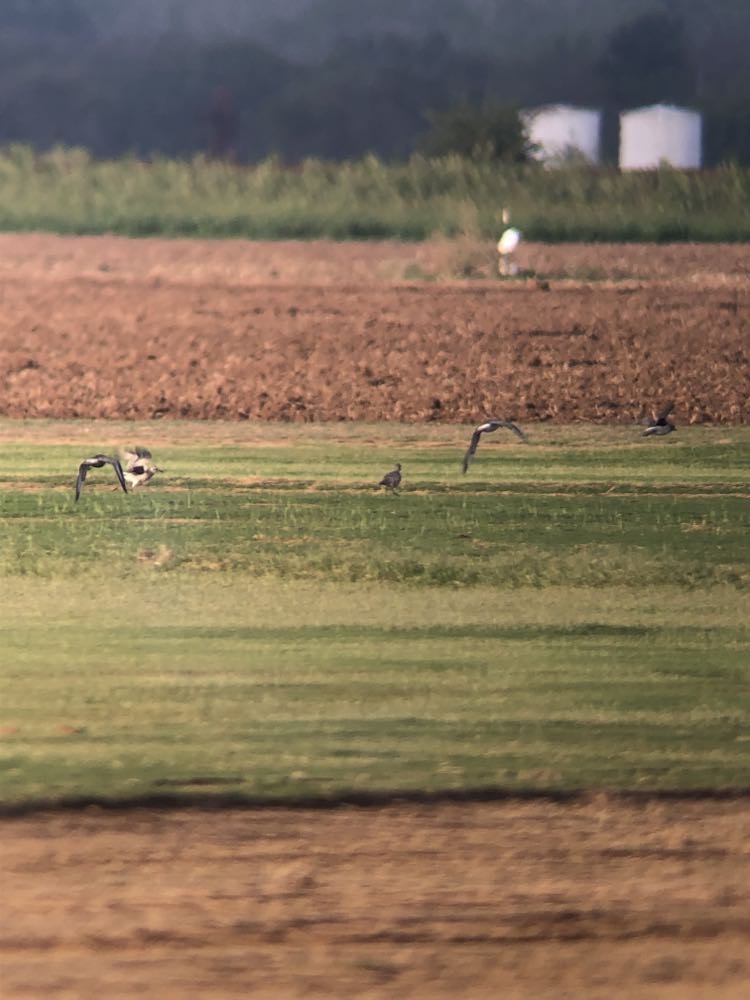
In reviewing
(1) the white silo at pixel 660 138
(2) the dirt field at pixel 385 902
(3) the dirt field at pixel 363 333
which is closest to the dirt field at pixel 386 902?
(2) the dirt field at pixel 385 902

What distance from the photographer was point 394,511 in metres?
10.3

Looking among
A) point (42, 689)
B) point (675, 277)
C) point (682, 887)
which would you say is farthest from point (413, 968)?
point (675, 277)

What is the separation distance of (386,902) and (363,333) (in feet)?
46.4

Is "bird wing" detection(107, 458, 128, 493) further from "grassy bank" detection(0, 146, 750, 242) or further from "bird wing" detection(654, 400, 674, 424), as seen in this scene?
"grassy bank" detection(0, 146, 750, 242)

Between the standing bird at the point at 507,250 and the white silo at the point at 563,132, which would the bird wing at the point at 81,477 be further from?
the white silo at the point at 563,132

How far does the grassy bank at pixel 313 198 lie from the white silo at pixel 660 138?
0.17 m

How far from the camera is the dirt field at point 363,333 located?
15.8m

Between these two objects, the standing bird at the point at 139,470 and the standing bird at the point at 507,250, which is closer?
the standing bird at the point at 139,470

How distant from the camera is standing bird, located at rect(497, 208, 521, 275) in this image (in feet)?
68.0

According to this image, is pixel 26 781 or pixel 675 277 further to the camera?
pixel 675 277

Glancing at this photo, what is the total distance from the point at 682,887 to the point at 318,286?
16.5 meters

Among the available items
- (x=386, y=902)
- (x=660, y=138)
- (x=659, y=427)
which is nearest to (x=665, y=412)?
(x=659, y=427)

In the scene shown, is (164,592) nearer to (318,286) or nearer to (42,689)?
(42,689)

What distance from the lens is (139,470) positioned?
11.0 meters
